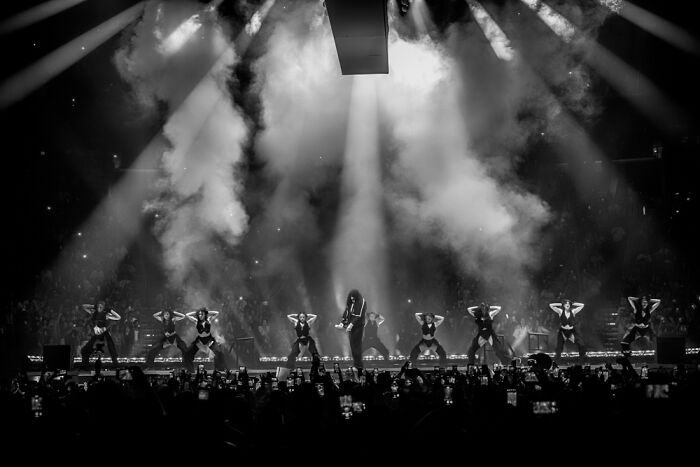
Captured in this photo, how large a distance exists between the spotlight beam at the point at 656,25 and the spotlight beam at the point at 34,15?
63.4ft

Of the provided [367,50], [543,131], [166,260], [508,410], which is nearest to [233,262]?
[166,260]

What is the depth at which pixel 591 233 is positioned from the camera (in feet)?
88.1

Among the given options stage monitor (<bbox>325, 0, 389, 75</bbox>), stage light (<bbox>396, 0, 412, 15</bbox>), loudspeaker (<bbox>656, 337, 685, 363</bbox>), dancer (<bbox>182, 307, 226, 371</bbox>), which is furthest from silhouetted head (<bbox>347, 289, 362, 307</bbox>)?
stage monitor (<bbox>325, 0, 389, 75</bbox>)

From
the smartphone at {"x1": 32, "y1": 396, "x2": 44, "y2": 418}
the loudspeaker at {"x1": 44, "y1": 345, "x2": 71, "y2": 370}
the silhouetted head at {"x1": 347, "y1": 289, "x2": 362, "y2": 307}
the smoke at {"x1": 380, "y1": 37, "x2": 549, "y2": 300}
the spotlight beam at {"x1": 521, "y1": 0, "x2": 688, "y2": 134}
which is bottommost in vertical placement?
the smartphone at {"x1": 32, "y1": 396, "x2": 44, "y2": 418}

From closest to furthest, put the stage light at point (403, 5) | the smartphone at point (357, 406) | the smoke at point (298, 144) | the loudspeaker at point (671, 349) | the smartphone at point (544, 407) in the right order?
the smartphone at point (544, 407), the smartphone at point (357, 406), the stage light at point (403, 5), the loudspeaker at point (671, 349), the smoke at point (298, 144)

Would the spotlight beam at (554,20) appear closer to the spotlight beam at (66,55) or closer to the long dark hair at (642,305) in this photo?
the long dark hair at (642,305)

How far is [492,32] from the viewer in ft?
83.3

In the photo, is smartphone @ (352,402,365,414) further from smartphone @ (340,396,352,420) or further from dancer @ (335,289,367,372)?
dancer @ (335,289,367,372)

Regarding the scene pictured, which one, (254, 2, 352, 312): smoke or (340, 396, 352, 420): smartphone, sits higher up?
(254, 2, 352, 312): smoke

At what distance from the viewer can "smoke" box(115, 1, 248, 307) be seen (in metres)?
25.0

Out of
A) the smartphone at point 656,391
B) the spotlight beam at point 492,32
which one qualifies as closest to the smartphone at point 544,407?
the smartphone at point 656,391

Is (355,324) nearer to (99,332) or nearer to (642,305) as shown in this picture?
(99,332)

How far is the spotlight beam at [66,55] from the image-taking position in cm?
2269

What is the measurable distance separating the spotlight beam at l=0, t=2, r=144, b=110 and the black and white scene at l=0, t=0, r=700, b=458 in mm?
73
